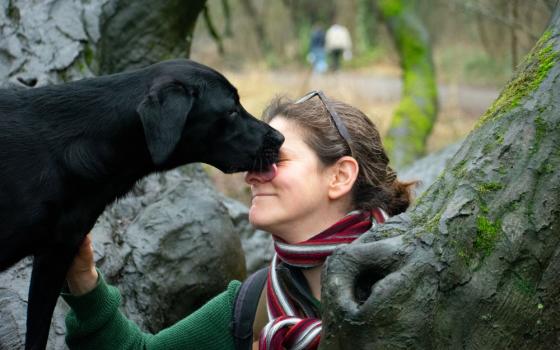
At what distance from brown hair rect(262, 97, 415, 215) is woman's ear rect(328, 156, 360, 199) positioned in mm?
32

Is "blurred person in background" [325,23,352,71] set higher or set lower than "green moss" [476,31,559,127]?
lower

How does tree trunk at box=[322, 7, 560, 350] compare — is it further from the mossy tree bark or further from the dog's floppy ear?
the mossy tree bark

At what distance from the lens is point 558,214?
2148 mm

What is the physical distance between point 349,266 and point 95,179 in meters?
1.38

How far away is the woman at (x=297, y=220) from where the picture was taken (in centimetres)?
285

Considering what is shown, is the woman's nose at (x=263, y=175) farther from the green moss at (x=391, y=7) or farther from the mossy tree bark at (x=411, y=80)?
the green moss at (x=391, y=7)

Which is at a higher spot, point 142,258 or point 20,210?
point 20,210

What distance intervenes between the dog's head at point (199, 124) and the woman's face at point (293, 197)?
0.13 meters

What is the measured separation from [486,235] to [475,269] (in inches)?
4.1

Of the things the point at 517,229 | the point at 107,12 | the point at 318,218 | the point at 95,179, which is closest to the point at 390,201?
the point at 318,218

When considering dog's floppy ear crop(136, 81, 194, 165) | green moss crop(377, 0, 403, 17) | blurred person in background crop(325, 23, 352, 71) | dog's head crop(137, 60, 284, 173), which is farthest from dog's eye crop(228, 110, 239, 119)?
blurred person in background crop(325, 23, 352, 71)

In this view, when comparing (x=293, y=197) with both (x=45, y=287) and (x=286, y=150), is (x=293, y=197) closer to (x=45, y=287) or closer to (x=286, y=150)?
(x=286, y=150)

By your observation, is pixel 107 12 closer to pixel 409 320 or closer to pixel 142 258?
pixel 142 258

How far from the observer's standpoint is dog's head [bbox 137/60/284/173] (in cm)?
294
